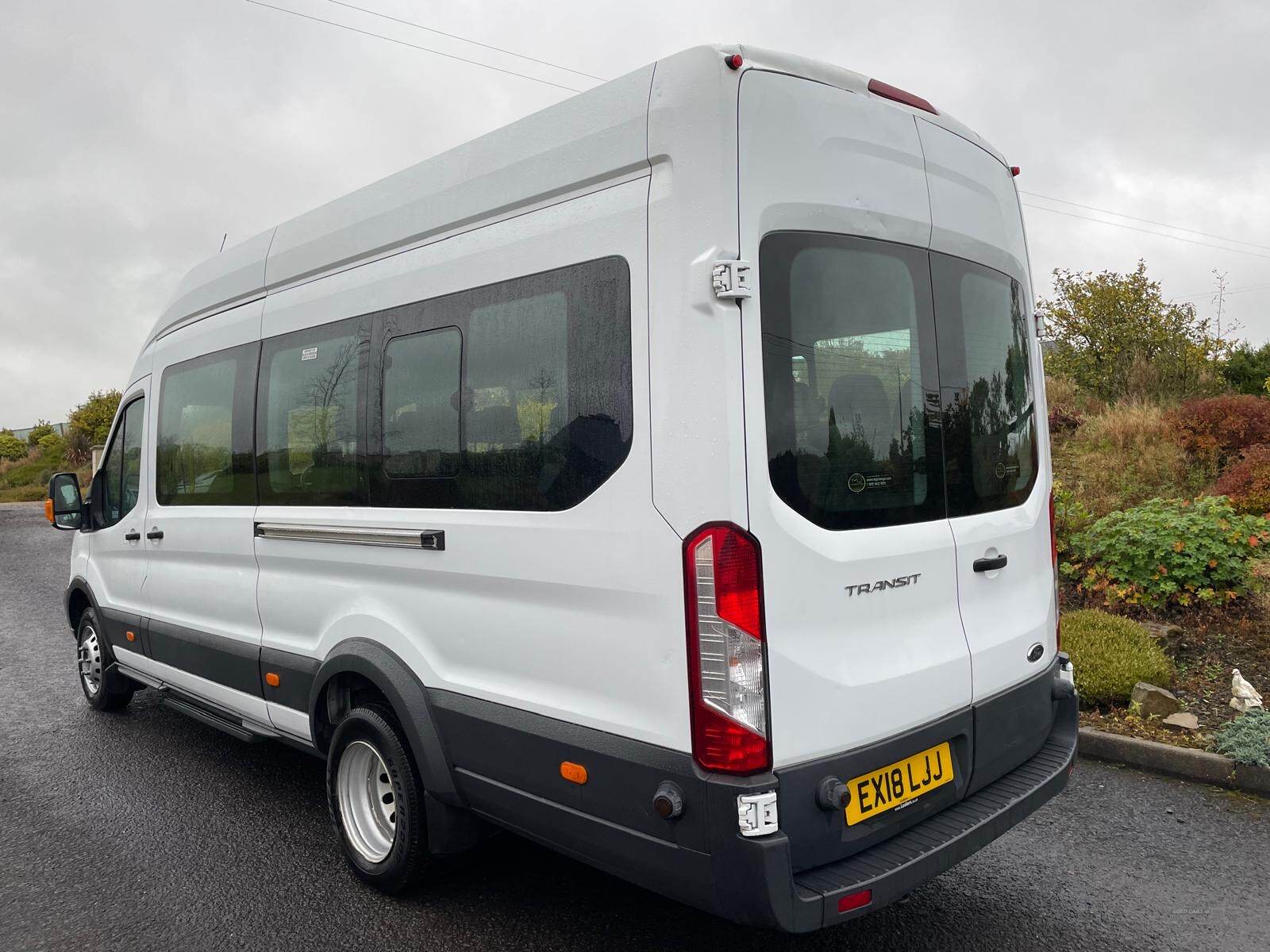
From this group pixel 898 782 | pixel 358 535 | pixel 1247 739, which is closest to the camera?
pixel 898 782

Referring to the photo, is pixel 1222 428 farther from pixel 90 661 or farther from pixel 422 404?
pixel 90 661

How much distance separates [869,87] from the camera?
9.37ft

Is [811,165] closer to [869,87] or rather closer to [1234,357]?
[869,87]

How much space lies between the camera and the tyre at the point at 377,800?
10.9ft

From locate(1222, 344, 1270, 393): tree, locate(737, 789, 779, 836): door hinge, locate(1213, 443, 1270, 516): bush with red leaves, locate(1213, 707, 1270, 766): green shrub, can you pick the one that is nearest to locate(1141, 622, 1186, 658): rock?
locate(1213, 707, 1270, 766): green shrub

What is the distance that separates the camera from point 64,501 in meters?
5.71

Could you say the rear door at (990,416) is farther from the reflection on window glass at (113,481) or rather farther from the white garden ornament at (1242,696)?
the reflection on window glass at (113,481)

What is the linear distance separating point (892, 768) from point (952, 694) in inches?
13.7

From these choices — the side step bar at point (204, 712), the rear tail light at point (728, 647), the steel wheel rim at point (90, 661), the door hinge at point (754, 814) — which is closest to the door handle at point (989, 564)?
the rear tail light at point (728, 647)

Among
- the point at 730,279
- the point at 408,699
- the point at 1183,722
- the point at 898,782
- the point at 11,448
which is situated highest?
the point at 11,448

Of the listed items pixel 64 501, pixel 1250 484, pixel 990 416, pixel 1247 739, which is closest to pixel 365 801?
pixel 990 416

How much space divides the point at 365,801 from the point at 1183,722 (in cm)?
406

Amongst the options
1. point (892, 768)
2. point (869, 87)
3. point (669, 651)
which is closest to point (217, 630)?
point (669, 651)

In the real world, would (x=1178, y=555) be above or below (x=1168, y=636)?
above
